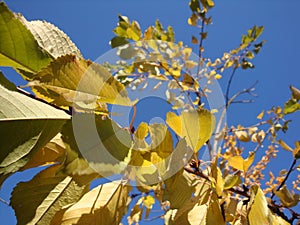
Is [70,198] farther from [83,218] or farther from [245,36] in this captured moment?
[245,36]

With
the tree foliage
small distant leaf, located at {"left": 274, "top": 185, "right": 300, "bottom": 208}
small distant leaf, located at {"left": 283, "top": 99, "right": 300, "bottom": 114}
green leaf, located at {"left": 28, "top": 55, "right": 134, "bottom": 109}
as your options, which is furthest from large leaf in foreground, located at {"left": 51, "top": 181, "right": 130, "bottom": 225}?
small distant leaf, located at {"left": 283, "top": 99, "right": 300, "bottom": 114}

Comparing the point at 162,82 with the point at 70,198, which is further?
the point at 162,82

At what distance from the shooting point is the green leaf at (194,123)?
1.12ft

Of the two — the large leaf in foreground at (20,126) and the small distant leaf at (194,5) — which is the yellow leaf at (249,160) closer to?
the large leaf in foreground at (20,126)

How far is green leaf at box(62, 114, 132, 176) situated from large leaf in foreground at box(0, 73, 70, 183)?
0.03m

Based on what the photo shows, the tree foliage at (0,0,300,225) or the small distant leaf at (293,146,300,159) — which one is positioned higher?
the small distant leaf at (293,146,300,159)

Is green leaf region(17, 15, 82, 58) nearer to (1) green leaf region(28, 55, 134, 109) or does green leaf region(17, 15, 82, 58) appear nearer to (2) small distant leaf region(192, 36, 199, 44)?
(1) green leaf region(28, 55, 134, 109)

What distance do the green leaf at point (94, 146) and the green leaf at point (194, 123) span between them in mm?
78

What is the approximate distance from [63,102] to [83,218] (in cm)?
13

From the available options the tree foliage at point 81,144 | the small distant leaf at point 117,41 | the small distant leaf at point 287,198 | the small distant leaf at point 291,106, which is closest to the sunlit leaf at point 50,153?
the tree foliage at point 81,144

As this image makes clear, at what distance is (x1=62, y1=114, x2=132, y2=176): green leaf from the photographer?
26cm

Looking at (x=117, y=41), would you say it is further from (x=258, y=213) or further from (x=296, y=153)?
(x=258, y=213)

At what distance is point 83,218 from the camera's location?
336 millimetres

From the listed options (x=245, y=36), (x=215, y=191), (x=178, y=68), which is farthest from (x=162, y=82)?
(x=215, y=191)
